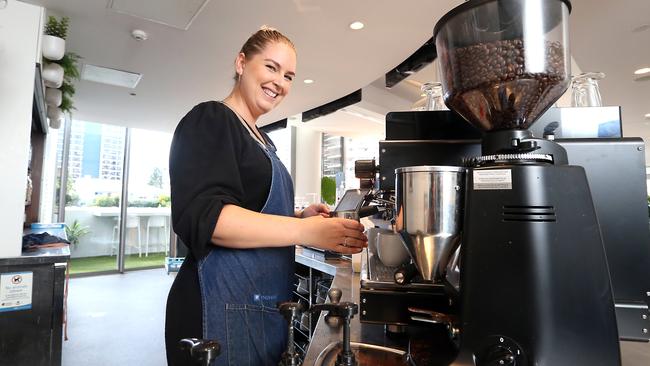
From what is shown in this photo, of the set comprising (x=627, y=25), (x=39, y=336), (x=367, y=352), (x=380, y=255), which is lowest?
(x=39, y=336)

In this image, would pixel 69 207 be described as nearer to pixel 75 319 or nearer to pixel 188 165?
pixel 75 319

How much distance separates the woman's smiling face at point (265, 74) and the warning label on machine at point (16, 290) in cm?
182

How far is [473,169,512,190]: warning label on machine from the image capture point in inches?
21.8

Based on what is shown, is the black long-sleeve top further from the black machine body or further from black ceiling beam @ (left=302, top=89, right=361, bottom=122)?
black ceiling beam @ (left=302, top=89, right=361, bottom=122)

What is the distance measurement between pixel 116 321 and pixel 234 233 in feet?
12.9

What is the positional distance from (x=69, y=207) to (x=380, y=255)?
23.3 feet

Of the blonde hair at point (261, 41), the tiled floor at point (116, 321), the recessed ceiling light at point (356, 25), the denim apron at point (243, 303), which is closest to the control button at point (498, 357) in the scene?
the denim apron at point (243, 303)

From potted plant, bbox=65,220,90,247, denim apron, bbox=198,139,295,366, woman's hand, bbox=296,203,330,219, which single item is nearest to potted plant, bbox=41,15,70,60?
woman's hand, bbox=296,203,330,219

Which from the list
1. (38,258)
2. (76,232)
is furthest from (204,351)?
(76,232)

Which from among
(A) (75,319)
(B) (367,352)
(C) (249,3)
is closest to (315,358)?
(B) (367,352)

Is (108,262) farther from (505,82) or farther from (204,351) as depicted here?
(505,82)

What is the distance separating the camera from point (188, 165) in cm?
78

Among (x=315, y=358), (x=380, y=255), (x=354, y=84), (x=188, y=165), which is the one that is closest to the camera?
(x=315, y=358)

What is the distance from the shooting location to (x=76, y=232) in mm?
6391
